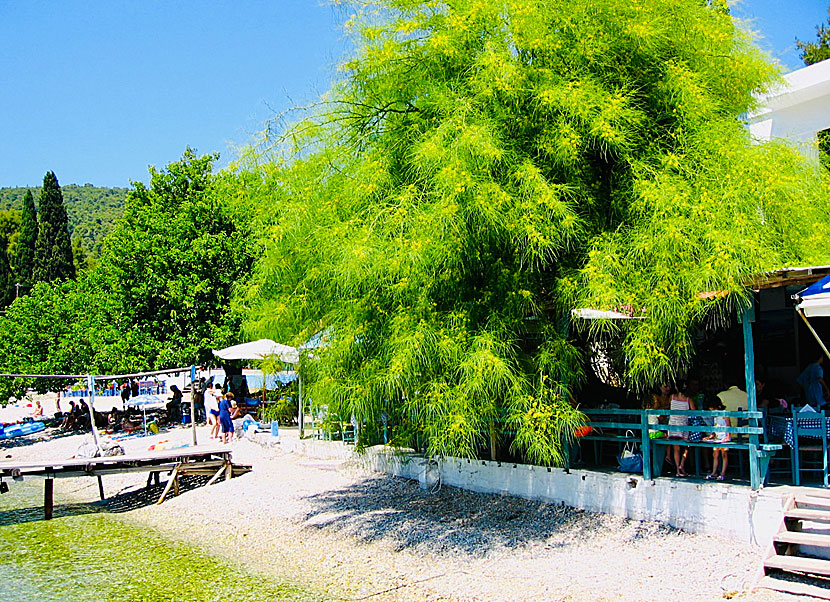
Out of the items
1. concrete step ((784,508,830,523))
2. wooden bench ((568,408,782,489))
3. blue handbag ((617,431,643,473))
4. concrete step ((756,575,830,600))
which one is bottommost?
concrete step ((756,575,830,600))

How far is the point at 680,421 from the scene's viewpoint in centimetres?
959

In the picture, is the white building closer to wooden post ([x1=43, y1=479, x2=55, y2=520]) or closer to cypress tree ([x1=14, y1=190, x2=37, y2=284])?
wooden post ([x1=43, y1=479, x2=55, y2=520])

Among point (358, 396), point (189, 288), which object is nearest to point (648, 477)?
point (358, 396)

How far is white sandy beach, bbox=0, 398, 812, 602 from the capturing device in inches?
324

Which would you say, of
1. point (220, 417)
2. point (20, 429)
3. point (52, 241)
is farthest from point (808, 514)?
point (52, 241)

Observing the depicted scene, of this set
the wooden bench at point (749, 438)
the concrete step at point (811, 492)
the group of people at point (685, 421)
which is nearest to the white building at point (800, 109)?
the group of people at point (685, 421)

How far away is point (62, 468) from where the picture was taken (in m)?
15.5

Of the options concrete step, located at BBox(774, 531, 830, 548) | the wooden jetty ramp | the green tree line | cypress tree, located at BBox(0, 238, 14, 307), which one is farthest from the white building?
cypress tree, located at BBox(0, 238, 14, 307)

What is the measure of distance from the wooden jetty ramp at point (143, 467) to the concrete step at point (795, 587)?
462 inches

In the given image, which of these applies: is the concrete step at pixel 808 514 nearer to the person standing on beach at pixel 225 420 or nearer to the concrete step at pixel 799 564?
the concrete step at pixel 799 564

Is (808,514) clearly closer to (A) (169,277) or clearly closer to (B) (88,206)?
(A) (169,277)

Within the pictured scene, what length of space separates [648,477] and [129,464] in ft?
37.4

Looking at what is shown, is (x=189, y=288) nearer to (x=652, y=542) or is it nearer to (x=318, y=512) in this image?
(x=318, y=512)

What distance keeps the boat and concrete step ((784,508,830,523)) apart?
28935 millimetres
